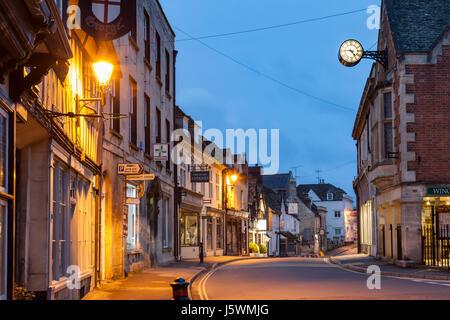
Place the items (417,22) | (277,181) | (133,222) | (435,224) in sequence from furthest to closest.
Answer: (277,181) < (417,22) < (435,224) < (133,222)

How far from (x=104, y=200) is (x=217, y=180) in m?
30.3

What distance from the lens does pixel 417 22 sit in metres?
26.8

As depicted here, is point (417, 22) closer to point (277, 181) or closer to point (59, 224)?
point (59, 224)

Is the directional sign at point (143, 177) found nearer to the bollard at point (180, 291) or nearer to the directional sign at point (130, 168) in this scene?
the directional sign at point (130, 168)

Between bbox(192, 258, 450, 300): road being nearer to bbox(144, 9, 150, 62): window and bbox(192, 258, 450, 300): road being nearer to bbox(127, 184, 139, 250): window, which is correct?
bbox(127, 184, 139, 250): window

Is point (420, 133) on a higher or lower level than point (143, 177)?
higher

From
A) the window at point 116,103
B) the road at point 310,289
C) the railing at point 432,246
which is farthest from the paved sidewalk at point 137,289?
the railing at point 432,246

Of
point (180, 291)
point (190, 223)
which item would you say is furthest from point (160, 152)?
point (180, 291)

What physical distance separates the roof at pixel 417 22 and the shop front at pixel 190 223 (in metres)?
14.1

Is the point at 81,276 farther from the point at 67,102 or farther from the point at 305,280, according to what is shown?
the point at 305,280

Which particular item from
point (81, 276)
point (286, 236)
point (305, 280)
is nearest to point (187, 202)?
point (305, 280)

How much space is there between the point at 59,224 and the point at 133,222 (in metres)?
10.5

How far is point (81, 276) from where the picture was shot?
46.5ft

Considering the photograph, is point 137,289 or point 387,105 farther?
point 387,105
